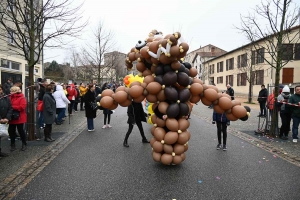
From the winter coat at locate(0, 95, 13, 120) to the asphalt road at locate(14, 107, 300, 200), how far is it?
1.64 meters

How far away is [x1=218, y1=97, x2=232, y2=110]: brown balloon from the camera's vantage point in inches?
202

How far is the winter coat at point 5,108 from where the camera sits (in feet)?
19.9

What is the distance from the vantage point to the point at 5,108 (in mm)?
6082

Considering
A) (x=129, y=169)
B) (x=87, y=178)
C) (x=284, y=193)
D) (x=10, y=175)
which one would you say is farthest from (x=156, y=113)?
(x=10, y=175)

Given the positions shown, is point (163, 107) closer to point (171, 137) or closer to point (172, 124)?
point (172, 124)

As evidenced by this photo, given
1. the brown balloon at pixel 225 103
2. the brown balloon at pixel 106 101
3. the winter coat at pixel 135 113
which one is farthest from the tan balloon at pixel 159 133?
the winter coat at pixel 135 113

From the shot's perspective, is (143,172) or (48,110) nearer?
(143,172)

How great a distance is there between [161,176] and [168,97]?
153 centimetres

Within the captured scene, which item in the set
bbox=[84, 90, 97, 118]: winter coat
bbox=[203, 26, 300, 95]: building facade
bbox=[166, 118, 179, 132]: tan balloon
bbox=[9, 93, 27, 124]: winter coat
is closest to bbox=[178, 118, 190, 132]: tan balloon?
bbox=[166, 118, 179, 132]: tan balloon

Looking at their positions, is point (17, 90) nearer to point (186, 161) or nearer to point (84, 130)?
point (84, 130)

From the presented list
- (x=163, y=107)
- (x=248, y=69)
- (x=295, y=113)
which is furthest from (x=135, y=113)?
(x=248, y=69)

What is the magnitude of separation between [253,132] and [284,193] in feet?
18.5

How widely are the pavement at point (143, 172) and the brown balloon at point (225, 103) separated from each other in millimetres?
1304

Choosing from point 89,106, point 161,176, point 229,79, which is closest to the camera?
point 161,176
